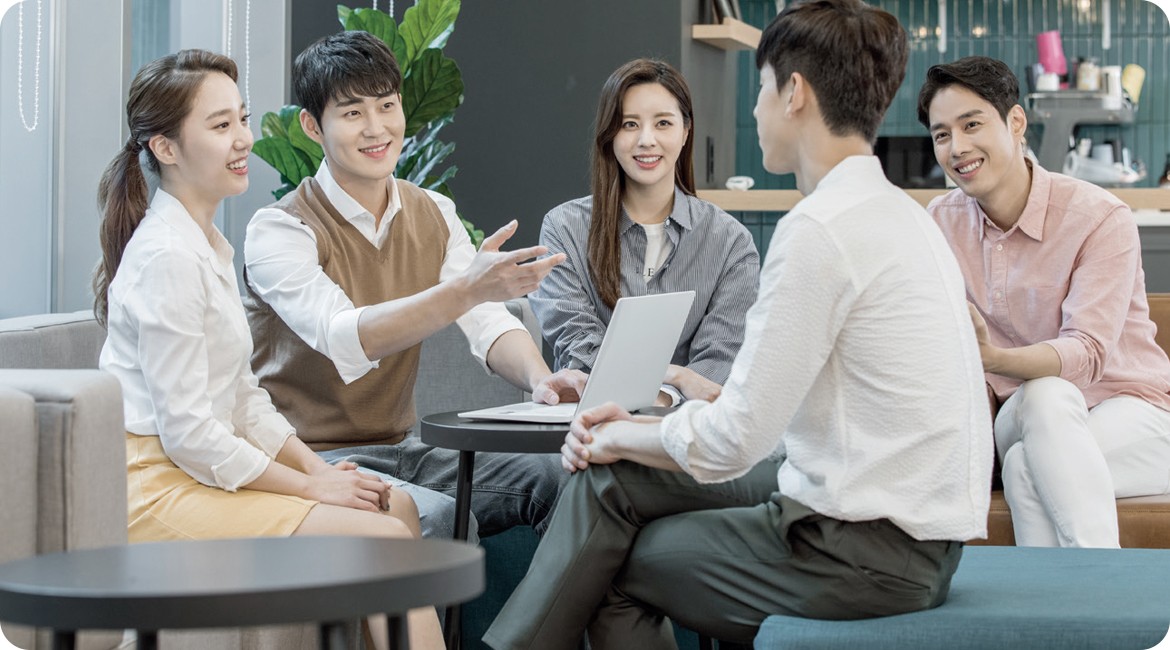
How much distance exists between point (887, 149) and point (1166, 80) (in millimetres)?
1642

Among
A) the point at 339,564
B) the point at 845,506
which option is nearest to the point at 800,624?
the point at 845,506

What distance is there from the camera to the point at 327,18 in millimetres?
5363

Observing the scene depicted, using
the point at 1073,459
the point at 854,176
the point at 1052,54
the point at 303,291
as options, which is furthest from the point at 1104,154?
the point at 854,176

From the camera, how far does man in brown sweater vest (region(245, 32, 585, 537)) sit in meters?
2.62

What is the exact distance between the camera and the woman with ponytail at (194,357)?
2090 mm

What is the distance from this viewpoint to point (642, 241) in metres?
3.13

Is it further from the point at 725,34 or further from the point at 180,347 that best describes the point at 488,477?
the point at 725,34

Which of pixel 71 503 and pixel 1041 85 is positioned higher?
pixel 1041 85

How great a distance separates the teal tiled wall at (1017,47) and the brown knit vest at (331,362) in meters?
3.93

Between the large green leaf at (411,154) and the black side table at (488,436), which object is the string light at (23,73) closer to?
the large green leaf at (411,154)

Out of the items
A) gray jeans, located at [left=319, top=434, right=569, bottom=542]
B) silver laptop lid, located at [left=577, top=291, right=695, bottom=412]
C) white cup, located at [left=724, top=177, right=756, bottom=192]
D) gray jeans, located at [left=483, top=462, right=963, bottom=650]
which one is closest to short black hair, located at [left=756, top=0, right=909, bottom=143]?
silver laptop lid, located at [left=577, top=291, right=695, bottom=412]

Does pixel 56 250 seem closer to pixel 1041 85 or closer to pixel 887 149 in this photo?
pixel 887 149

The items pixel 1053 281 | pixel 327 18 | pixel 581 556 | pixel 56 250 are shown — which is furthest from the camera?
pixel 327 18

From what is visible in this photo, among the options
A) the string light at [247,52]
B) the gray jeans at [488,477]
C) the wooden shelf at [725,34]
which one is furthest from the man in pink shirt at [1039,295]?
the string light at [247,52]
